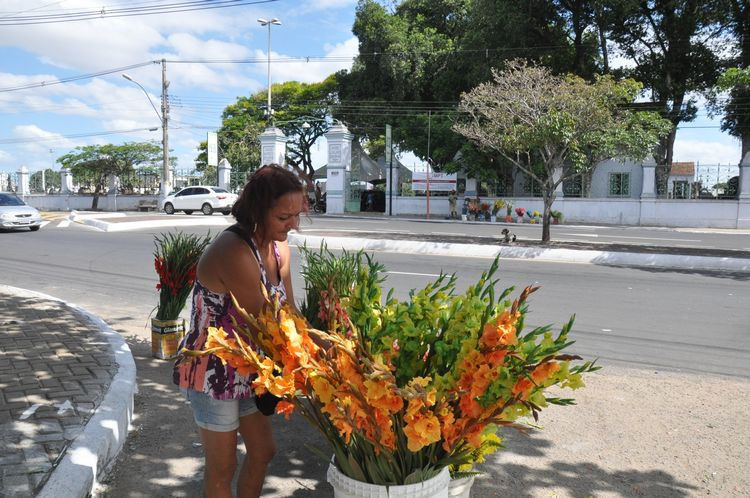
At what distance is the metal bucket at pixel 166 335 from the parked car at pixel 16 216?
49.7 ft

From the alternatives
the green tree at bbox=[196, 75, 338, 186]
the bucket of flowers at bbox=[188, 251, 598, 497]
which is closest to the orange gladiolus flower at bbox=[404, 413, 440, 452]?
the bucket of flowers at bbox=[188, 251, 598, 497]

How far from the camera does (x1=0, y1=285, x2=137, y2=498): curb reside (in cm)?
280

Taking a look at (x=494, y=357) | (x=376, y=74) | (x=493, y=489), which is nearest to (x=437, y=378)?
(x=494, y=357)

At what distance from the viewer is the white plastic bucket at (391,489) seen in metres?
1.89

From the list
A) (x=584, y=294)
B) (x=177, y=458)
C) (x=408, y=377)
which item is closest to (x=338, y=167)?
(x=584, y=294)

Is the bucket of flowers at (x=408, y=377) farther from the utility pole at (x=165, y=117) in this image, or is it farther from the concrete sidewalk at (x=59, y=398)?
the utility pole at (x=165, y=117)

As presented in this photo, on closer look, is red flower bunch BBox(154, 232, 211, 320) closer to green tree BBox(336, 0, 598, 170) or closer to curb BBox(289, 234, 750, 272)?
curb BBox(289, 234, 750, 272)

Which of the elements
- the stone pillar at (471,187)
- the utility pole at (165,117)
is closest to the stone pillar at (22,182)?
the utility pole at (165,117)

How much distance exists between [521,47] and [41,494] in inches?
1087

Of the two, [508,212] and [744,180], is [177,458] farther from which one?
[744,180]

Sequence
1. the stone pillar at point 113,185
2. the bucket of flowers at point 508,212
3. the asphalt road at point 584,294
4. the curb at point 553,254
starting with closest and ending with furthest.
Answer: the asphalt road at point 584,294 → the curb at point 553,254 → the bucket of flowers at point 508,212 → the stone pillar at point 113,185

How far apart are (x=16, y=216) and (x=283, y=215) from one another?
60.5 ft

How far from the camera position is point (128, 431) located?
3.70 m

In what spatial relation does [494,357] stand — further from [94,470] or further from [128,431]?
[128,431]
